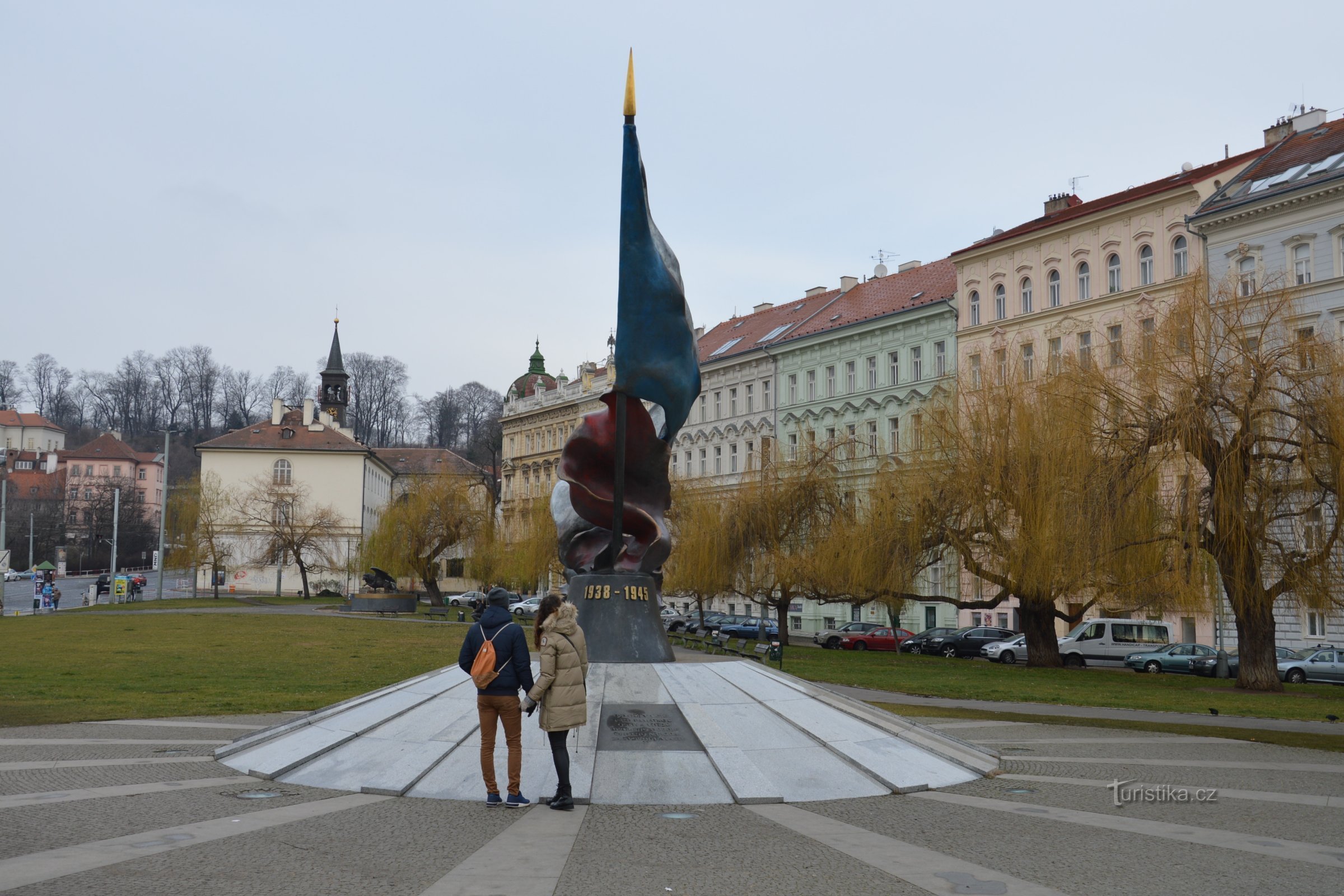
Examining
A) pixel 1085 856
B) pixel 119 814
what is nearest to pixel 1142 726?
pixel 1085 856

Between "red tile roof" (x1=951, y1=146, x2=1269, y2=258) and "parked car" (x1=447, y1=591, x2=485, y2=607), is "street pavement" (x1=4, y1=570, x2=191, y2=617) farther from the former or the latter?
"red tile roof" (x1=951, y1=146, x2=1269, y2=258)

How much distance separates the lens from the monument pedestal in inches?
595

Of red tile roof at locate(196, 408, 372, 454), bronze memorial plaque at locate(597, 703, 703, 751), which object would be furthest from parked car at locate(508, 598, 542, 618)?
bronze memorial plaque at locate(597, 703, 703, 751)

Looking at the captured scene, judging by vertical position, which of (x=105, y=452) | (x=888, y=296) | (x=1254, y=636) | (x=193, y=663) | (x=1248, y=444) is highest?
(x=888, y=296)

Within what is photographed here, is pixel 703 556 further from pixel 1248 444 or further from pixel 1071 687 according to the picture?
pixel 1248 444

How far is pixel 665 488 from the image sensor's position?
17.6m

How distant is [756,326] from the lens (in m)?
68.3

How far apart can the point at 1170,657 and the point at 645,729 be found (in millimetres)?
26450

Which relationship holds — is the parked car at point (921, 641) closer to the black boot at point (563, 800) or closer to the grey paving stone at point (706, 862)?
the grey paving stone at point (706, 862)

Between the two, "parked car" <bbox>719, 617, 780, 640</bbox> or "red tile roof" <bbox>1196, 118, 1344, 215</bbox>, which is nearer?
"red tile roof" <bbox>1196, 118, 1344, 215</bbox>

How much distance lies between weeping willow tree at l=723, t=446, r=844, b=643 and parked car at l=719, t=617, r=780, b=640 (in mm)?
4677

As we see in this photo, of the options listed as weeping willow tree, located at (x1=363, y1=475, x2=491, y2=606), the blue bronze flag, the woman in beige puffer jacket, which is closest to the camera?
the woman in beige puffer jacket

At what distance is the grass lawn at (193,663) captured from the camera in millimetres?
18078

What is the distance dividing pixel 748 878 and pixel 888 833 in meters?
1.97
